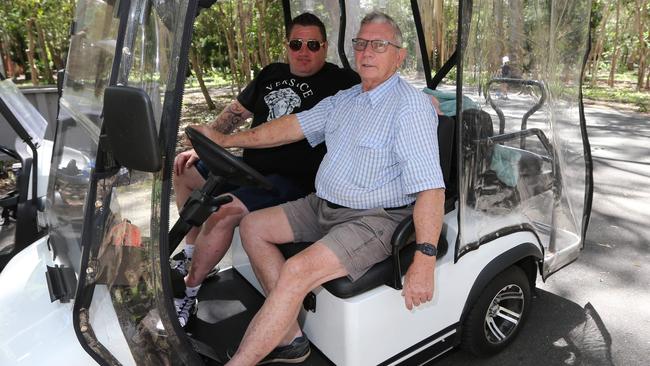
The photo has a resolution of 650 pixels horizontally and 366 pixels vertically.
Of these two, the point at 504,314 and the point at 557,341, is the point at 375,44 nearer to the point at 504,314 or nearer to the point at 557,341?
the point at 504,314

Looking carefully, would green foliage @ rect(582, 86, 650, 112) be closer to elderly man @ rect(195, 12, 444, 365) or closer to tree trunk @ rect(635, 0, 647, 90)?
tree trunk @ rect(635, 0, 647, 90)

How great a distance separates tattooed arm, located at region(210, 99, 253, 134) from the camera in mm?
2990

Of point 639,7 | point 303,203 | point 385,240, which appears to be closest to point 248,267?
point 303,203

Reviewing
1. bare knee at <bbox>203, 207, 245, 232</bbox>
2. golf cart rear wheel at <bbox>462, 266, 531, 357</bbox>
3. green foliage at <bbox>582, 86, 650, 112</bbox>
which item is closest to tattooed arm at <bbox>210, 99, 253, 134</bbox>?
bare knee at <bbox>203, 207, 245, 232</bbox>

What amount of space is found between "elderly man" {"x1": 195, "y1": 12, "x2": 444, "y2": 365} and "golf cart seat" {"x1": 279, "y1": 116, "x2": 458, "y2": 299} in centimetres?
3

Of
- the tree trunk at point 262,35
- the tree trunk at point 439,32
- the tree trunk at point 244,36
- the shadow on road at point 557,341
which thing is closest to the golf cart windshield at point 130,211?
the shadow on road at point 557,341

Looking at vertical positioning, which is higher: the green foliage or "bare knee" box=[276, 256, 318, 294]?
"bare knee" box=[276, 256, 318, 294]

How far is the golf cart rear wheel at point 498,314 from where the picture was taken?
2180 millimetres

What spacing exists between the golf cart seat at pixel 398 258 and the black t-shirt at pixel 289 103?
871 mm

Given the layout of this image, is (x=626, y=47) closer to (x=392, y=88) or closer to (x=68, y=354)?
(x=392, y=88)

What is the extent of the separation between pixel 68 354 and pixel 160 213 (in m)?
0.43

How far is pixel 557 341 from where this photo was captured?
2461 millimetres

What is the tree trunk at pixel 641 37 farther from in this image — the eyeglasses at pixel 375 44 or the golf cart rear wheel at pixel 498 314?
the eyeglasses at pixel 375 44

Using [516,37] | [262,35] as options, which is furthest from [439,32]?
[262,35]
